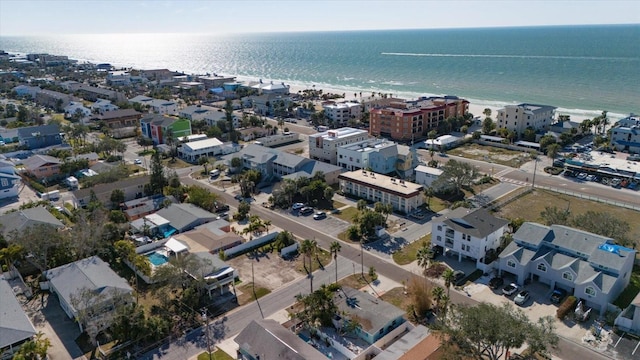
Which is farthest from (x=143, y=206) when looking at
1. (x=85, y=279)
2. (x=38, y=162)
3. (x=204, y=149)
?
(x=38, y=162)

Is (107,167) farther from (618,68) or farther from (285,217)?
(618,68)

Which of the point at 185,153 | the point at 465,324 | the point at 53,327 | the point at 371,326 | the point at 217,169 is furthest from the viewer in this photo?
the point at 185,153

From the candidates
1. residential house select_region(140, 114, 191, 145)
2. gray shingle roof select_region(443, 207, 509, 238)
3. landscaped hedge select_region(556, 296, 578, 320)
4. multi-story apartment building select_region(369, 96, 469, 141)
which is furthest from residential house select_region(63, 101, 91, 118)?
landscaped hedge select_region(556, 296, 578, 320)

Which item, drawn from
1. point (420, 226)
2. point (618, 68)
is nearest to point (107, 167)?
point (420, 226)

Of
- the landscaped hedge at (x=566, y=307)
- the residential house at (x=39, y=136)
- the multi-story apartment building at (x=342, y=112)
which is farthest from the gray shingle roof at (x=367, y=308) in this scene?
the residential house at (x=39, y=136)

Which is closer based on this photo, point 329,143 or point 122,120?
point 329,143

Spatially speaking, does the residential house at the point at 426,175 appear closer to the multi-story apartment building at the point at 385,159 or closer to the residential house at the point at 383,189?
the multi-story apartment building at the point at 385,159

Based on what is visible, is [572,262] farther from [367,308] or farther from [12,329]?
[12,329]
